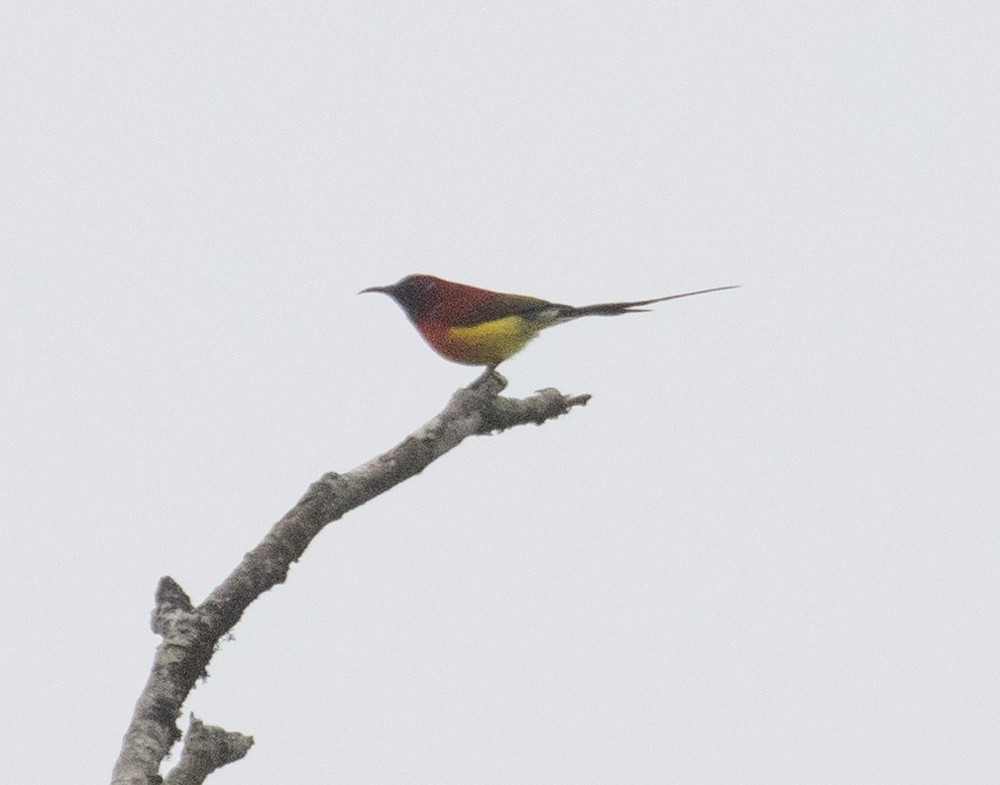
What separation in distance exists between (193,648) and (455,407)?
1.99 metres

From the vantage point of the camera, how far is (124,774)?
3416 mm

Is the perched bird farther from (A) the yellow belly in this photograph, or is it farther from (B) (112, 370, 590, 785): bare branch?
(B) (112, 370, 590, 785): bare branch

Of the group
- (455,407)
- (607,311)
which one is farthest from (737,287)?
(455,407)

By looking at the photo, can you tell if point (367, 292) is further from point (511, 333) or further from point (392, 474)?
point (392, 474)

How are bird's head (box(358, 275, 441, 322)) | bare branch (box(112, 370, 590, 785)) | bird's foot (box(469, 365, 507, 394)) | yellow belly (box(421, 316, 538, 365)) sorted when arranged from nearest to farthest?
bare branch (box(112, 370, 590, 785)), bird's foot (box(469, 365, 507, 394)), yellow belly (box(421, 316, 538, 365)), bird's head (box(358, 275, 441, 322))

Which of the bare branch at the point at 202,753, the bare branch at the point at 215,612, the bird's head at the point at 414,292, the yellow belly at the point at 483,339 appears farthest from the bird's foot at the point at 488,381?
the bird's head at the point at 414,292

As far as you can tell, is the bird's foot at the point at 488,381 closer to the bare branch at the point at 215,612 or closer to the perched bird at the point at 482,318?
the bare branch at the point at 215,612

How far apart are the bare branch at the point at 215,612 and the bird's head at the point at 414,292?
4892 mm

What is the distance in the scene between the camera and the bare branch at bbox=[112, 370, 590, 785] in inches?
141

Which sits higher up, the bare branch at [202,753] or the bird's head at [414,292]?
the bird's head at [414,292]

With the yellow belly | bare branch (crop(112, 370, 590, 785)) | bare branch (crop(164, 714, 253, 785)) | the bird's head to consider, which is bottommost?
bare branch (crop(164, 714, 253, 785))

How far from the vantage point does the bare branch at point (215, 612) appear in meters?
3.59

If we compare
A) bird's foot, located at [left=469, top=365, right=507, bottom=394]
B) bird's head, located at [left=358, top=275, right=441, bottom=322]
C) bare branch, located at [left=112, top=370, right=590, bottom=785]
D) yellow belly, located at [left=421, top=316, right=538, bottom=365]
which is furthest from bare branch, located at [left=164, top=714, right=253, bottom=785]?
bird's head, located at [left=358, top=275, right=441, bottom=322]

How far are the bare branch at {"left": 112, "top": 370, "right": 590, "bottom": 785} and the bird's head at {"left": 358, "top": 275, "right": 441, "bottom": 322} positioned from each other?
16.1 ft
